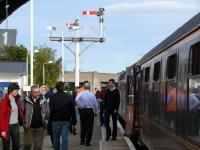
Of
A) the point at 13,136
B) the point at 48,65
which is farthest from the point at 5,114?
the point at 48,65

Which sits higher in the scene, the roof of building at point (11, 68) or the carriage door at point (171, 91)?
the roof of building at point (11, 68)

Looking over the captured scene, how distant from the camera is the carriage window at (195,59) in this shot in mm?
7414

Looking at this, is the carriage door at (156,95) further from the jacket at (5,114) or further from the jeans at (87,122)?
the jeans at (87,122)

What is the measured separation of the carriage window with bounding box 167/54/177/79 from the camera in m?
9.28

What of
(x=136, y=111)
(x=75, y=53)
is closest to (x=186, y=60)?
(x=136, y=111)

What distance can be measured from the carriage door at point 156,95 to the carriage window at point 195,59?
367cm

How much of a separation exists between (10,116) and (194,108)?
586cm

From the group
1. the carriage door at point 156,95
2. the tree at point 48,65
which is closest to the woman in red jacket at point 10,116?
the carriage door at point 156,95

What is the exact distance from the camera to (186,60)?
8.05 metres

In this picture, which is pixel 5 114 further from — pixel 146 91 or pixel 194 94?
pixel 194 94

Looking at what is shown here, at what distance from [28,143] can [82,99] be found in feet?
18.0

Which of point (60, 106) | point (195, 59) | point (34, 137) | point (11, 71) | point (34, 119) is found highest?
point (11, 71)

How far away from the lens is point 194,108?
7312 mm

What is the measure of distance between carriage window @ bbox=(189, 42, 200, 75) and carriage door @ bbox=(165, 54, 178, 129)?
46.2 inches
